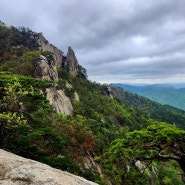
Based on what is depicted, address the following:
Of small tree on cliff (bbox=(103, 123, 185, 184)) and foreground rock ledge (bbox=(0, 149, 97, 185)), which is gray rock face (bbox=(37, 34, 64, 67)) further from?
foreground rock ledge (bbox=(0, 149, 97, 185))

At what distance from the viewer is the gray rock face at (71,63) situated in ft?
348

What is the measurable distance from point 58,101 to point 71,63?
58.1 metres

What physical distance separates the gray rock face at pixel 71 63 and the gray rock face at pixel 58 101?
4947 cm

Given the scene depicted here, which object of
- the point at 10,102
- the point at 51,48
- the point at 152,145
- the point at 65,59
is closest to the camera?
the point at 10,102

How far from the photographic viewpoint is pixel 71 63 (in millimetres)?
107562

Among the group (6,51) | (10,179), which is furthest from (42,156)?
(6,51)

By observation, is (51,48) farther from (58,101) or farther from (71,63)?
(58,101)

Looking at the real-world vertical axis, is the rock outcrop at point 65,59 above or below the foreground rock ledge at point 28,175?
above

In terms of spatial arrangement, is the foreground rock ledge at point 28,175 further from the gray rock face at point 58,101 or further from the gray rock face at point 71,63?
the gray rock face at point 71,63

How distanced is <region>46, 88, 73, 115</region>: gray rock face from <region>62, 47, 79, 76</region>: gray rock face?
49.5m

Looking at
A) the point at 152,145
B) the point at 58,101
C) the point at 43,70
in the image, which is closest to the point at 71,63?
the point at 43,70

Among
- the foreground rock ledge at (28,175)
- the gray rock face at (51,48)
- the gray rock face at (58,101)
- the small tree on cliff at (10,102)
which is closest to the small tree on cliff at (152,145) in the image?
the small tree on cliff at (10,102)

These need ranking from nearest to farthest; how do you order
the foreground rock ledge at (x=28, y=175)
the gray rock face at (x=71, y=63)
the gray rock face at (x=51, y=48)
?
the foreground rock ledge at (x=28, y=175) → the gray rock face at (x=71, y=63) → the gray rock face at (x=51, y=48)

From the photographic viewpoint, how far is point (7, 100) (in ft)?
49.0
